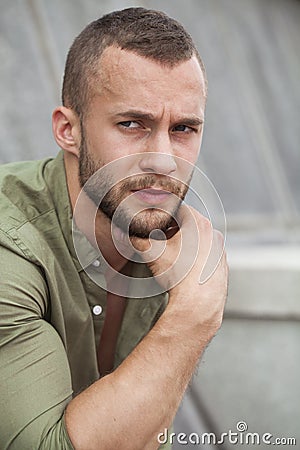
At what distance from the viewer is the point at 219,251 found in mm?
2479

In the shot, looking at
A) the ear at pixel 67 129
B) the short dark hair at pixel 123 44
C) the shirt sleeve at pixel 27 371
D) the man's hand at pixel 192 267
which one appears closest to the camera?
the shirt sleeve at pixel 27 371

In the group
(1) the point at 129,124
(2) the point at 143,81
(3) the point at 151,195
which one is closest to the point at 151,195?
(3) the point at 151,195

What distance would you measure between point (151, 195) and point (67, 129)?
392mm

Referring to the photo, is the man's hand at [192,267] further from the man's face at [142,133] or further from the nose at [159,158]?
the nose at [159,158]

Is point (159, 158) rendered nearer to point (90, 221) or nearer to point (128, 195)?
point (128, 195)

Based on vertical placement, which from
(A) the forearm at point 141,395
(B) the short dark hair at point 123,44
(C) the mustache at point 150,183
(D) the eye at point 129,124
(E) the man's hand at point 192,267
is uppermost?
(B) the short dark hair at point 123,44

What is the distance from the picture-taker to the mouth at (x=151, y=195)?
2.39 m

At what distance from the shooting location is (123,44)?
97.3 inches

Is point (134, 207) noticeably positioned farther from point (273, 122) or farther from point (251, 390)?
point (273, 122)

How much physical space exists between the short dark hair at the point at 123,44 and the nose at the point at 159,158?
0.23m

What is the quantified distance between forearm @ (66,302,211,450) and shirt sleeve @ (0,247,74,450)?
0.05m

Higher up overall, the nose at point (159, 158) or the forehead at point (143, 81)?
the forehead at point (143, 81)

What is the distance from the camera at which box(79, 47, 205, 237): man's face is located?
7.87 ft

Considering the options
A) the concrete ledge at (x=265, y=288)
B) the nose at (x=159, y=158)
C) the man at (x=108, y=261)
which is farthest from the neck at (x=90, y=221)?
the concrete ledge at (x=265, y=288)
